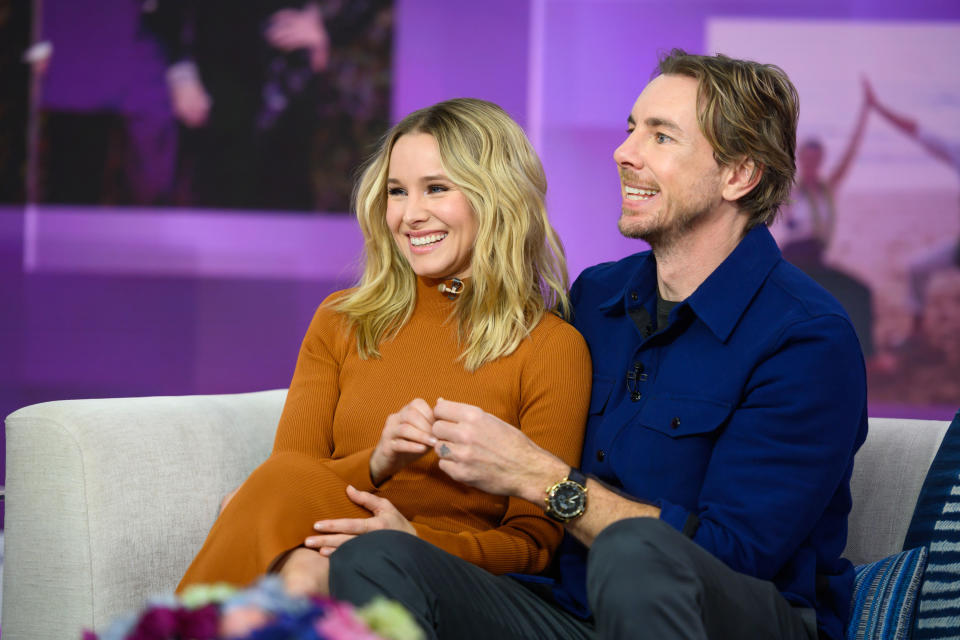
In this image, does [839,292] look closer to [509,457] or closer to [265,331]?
[265,331]

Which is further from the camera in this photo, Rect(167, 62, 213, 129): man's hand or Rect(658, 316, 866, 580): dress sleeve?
Rect(167, 62, 213, 129): man's hand

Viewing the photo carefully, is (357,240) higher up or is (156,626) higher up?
(156,626)

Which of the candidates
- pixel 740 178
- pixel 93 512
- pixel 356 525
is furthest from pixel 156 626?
pixel 740 178

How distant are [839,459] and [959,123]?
3.11 meters

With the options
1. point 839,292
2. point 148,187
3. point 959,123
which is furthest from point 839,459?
point 148,187

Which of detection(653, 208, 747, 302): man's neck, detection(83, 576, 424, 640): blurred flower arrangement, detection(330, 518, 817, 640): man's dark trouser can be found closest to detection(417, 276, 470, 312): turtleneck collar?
detection(653, 208, 747, 302): man's neck

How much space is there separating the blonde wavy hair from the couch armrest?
18.2 inches

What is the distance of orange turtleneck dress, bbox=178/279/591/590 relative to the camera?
1.69 m

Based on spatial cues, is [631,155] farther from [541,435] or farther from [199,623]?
[199,623]

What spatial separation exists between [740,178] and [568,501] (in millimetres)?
806

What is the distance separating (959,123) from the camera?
4293mm

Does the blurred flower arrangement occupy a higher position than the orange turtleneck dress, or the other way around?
the blurred flower arrangement

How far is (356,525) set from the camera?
5.62ft

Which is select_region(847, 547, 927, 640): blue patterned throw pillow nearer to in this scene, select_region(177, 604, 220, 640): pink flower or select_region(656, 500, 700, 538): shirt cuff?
select_region(656, 500, 700, 538): shirt cuff
